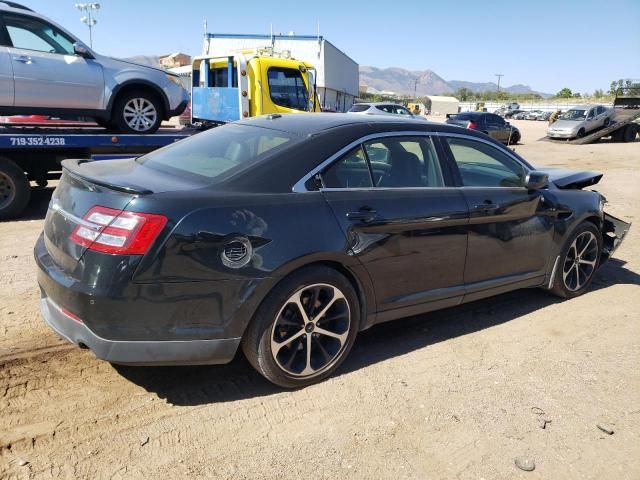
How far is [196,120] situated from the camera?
38.8 ft

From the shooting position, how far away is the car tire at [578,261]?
4738 millimetres

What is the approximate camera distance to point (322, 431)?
2.88 m

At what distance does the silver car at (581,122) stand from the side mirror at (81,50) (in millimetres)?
23114

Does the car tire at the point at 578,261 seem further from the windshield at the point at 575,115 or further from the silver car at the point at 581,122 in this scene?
the windshield at the point at 575,115

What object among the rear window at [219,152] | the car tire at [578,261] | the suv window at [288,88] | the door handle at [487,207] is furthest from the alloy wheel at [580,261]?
the suv window at [288,88]

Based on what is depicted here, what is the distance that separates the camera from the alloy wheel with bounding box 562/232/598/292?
15.8 feet

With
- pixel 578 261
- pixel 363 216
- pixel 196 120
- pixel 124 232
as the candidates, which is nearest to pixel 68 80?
pixel 196 120

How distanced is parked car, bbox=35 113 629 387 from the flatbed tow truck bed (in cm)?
410

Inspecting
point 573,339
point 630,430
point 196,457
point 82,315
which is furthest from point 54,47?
point 630,430

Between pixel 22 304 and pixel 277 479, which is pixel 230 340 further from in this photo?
pixel 22 304

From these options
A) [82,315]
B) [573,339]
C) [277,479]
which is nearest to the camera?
[277,479]

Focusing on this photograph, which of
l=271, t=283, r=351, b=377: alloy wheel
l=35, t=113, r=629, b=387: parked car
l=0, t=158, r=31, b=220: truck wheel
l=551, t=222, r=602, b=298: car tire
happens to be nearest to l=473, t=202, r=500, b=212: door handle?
l=35, t=113, r=629, b=387: parked car

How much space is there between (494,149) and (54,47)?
6291mm

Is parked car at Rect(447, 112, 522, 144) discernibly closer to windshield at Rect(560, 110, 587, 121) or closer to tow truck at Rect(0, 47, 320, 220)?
windshield at Rect(560, 110, 587, 121)
